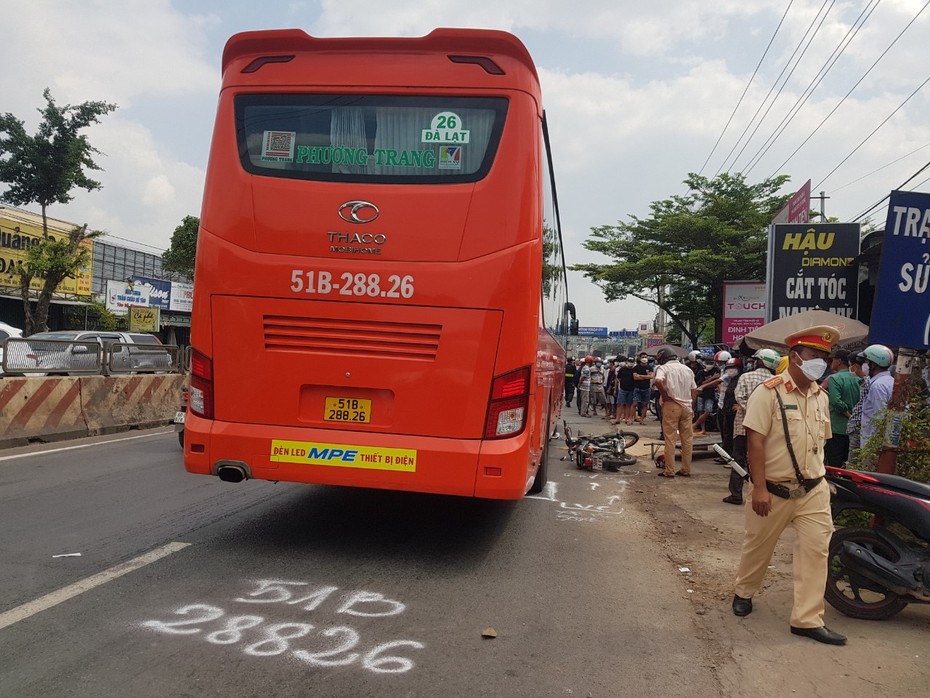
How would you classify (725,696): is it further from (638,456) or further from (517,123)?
(638,456)

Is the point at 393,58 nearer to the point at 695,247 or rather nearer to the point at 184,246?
the point at 695,247

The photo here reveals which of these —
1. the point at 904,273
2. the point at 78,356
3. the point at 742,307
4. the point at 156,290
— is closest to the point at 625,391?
the point at 742,307

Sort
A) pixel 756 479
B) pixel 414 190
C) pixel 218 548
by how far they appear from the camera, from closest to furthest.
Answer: pixel 756 479
pixel 414 190
pixel 218 548

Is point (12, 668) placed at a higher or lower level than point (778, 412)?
lower

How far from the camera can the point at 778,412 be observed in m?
4.22

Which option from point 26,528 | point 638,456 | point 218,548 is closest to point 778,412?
point 218,548

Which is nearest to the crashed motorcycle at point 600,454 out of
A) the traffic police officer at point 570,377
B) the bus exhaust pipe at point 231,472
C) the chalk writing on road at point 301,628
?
the bus exhaust pipe at point 231,472

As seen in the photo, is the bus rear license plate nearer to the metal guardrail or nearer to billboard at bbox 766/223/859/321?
the metal guardrail

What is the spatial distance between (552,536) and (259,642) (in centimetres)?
322

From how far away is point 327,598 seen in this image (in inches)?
167

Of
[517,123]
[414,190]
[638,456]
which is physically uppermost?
[517,123]

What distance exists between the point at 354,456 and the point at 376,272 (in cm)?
127

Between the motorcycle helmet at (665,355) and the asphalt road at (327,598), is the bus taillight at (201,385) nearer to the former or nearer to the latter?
the asphalt road at (327,598)

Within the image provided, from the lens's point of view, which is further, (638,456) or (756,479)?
(638,456)
